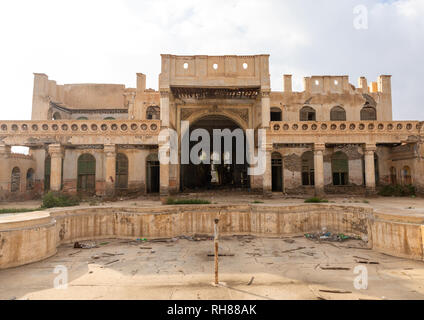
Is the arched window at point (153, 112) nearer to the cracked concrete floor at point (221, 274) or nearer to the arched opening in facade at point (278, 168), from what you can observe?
the arched opening in facade at point (278, 168)

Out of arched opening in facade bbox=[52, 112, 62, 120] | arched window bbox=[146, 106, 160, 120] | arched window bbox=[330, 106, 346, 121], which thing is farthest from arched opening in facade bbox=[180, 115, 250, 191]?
arched opening in facade bbox=[52, 112, 62, 120]

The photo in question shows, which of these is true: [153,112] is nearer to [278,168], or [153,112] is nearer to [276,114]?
[276,114]

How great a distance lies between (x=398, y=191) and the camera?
16.9m

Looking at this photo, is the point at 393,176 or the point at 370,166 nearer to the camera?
the point at 370,166

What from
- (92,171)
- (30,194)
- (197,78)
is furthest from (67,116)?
(197,78)

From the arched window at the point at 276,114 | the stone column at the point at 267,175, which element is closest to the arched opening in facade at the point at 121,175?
the stone column at the point at 267,175

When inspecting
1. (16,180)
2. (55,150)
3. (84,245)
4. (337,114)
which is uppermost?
(337,114)

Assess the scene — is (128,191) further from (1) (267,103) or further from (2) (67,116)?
(1) (267,103)

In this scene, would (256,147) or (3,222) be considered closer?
(3,222)

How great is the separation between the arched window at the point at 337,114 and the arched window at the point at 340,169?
3.14m

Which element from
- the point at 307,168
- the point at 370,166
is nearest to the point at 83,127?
the point at 307,168

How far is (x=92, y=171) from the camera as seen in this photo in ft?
65.9

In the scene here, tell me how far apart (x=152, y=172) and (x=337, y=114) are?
16.2 m
